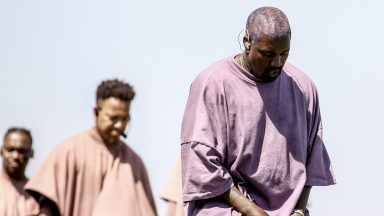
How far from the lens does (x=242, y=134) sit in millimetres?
8375

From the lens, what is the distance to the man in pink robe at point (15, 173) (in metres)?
13.4

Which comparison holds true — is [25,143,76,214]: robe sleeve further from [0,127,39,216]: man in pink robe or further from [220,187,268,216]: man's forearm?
[0,127,39,216]: man in pink robe

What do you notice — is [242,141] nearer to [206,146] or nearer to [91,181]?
[206,146]

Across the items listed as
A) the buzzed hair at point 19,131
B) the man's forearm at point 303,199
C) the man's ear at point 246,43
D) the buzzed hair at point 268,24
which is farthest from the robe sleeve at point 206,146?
the buzzed hair at point 19,131

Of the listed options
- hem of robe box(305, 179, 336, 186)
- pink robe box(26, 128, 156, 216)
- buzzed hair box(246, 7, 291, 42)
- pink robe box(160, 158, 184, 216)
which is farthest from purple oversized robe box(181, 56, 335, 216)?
pink robe box(160, 158, 184, 216)

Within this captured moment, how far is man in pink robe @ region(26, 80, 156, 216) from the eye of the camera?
1055 cm

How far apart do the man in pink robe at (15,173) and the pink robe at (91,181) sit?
2.69 m

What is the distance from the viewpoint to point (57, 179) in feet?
34.7

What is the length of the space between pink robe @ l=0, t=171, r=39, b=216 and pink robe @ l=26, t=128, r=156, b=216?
103 inches

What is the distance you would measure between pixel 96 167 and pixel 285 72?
2.43m

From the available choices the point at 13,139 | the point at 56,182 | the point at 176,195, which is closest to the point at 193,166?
the point at 56,182

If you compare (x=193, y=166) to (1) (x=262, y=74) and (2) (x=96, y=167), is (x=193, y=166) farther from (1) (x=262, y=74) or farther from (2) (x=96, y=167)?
(2) (x=96, y=167)

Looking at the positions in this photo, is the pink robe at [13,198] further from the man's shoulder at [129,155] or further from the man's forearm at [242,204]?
the man's forearm at [242,204]

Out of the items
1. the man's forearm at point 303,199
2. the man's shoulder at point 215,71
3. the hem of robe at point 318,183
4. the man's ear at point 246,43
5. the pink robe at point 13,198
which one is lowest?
the pink robe at point 13,198
